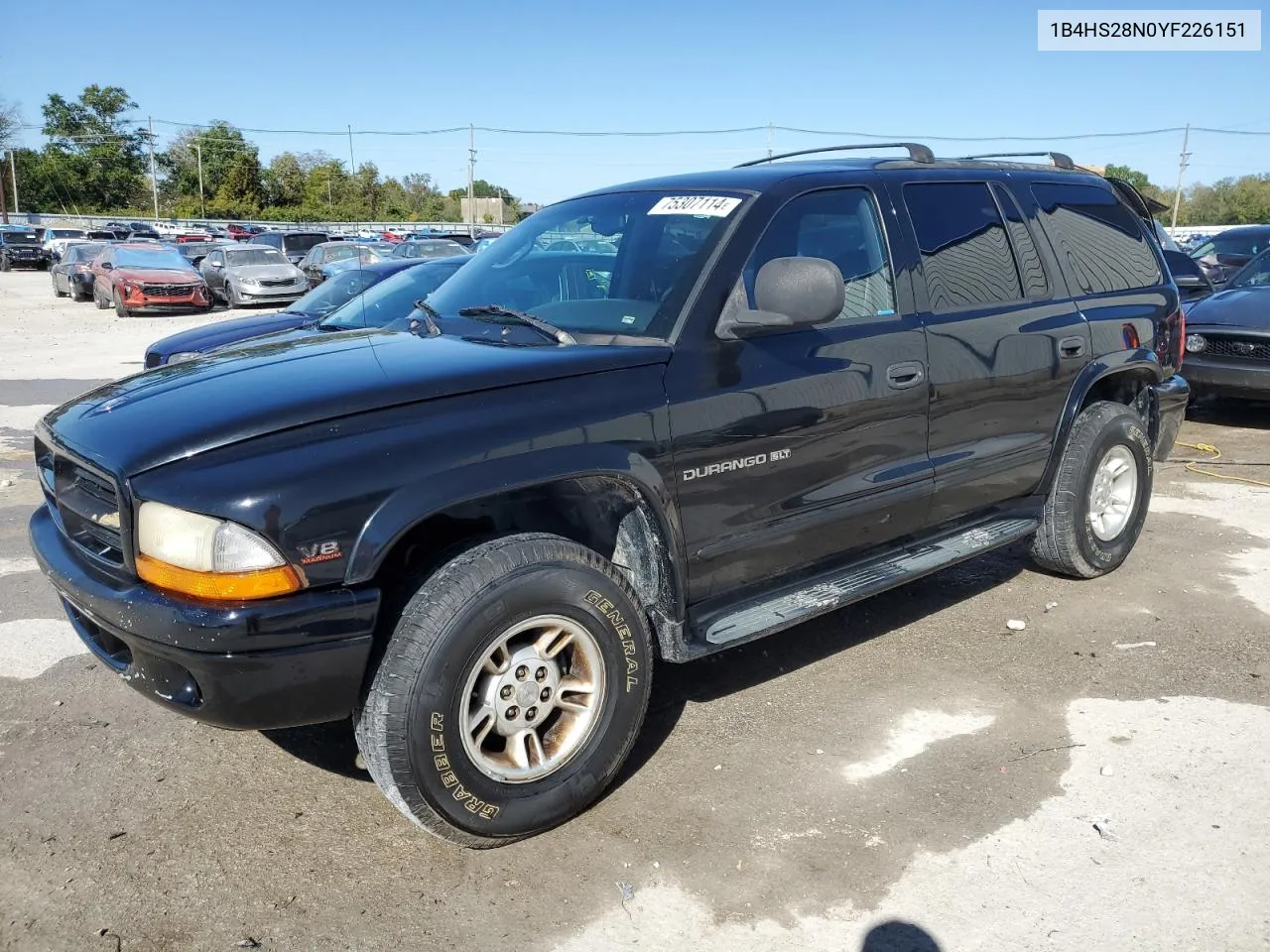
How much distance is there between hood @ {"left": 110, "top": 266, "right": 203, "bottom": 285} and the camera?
2011 centimetres

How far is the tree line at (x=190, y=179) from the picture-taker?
69625 millimetres

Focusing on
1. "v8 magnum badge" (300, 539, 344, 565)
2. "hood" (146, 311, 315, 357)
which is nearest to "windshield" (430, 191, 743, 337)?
"v8 magnum badge" (300, 539, 344, 565)

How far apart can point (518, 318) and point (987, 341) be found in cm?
191

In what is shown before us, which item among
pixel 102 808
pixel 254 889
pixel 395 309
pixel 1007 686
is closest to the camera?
pixel 254 889

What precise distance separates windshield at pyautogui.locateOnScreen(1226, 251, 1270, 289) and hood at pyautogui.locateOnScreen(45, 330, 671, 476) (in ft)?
28.2

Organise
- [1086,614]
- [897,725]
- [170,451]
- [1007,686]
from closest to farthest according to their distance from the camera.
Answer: [170,451], [897,725], [1007,686], [1086,614]

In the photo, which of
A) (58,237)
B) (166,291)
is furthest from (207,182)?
(166,291)

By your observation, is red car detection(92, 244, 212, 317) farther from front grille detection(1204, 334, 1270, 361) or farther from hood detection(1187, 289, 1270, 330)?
front grille detection(1204, 334, 1270, 361)

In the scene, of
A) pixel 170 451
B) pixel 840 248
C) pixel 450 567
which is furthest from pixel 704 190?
pixel 170 451

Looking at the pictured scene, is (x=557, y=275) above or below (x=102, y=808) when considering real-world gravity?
above

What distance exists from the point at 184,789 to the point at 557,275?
7.16 ft

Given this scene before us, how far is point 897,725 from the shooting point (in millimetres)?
3643

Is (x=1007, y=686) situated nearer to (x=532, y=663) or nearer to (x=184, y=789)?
(x=532, y=663)

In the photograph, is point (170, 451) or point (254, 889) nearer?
point (170, 451)
